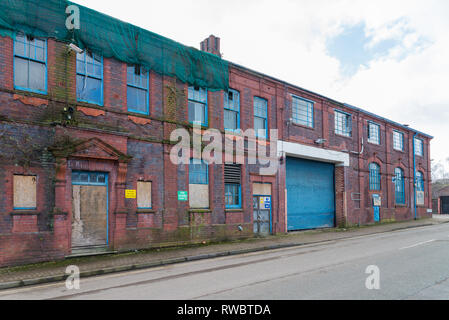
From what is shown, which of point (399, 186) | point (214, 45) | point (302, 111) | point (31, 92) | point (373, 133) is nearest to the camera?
point (31, 92)

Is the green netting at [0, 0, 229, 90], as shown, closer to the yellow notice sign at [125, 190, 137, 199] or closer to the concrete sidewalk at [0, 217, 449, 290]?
the yellow notice sign at [125, 190, 137, 199]

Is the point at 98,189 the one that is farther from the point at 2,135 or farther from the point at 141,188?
the point at 2,135

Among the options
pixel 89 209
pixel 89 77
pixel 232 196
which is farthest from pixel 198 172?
pixel 89 77

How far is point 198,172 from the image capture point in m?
15.4

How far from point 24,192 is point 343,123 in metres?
19.7

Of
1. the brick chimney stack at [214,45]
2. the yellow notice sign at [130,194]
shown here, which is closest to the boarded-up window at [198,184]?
the yellow notice sign at [130,194]

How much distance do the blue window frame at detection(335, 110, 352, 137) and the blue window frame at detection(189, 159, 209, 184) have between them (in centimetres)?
1153

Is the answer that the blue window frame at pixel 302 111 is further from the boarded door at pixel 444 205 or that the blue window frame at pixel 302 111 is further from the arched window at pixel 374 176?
the boarded door at pixel 444 205

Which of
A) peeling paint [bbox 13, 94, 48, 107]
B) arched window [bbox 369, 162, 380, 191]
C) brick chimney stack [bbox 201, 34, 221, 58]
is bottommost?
arched window [bbox 369, 162, 380, 191]

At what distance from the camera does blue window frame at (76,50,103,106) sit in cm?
1233

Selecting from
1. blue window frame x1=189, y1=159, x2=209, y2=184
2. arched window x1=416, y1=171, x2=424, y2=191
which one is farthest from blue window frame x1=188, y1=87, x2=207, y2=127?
arched window x1=416, y1=171, x2=424, y2=191

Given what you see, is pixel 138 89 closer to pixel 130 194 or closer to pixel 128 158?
Answer: pixel 128 158

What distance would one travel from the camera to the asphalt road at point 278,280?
6945mm
